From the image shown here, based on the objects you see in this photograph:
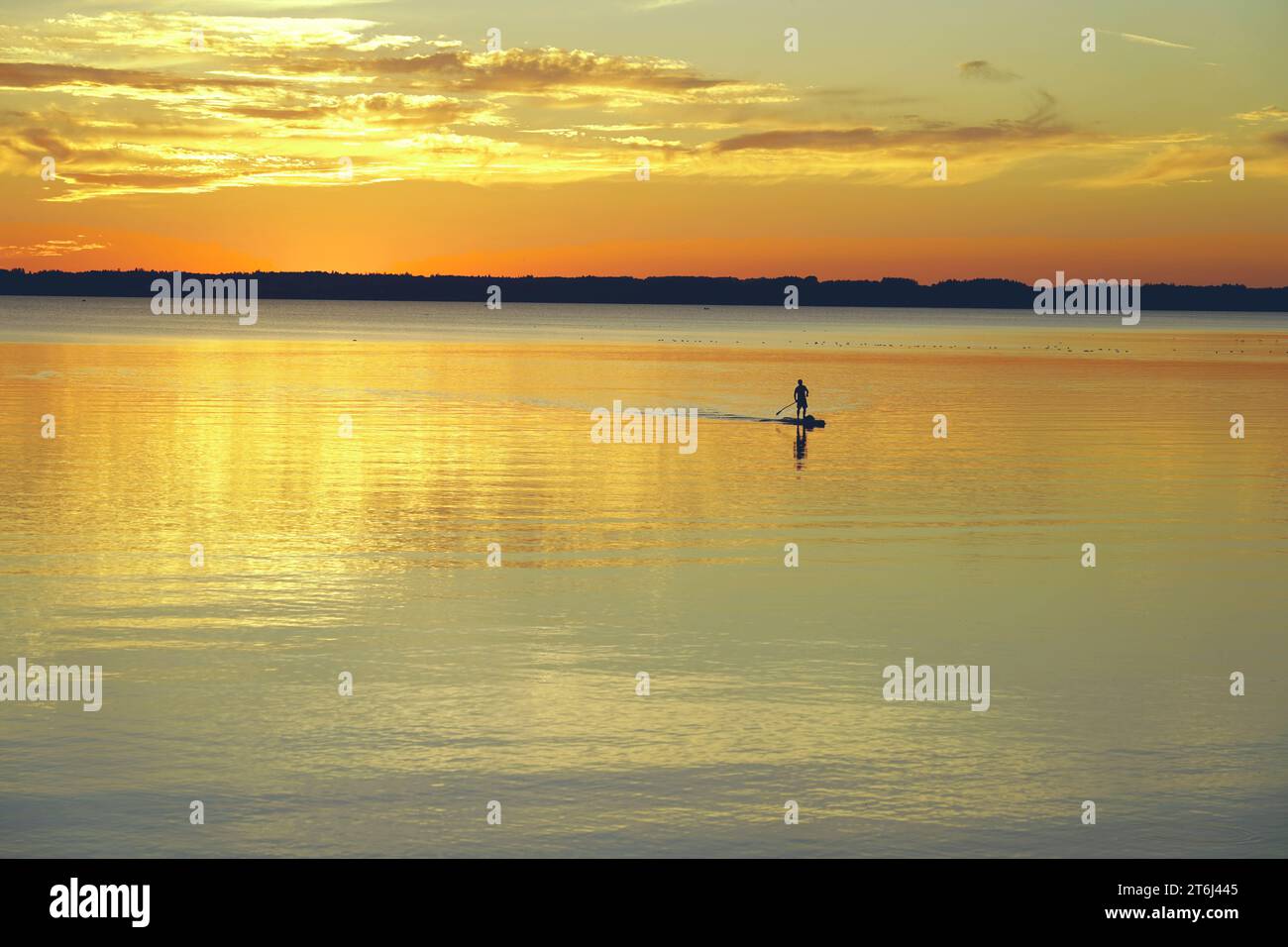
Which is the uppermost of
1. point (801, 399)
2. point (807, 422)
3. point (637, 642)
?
point (801, 399)

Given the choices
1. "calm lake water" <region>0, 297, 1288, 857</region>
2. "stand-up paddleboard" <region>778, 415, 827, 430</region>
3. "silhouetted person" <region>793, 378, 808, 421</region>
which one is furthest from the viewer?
"stand-up paddleboard" <region>778, 415, 827, 430</region>

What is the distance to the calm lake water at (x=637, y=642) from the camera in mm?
15648

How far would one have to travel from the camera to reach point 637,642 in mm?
22922

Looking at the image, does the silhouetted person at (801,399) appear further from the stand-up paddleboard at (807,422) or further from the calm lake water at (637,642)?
the calm lake water at (637,642)

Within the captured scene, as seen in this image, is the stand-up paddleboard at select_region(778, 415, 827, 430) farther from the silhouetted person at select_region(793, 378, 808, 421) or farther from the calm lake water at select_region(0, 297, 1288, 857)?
the calm lake water at select_region(0, 297, 1288, 857)

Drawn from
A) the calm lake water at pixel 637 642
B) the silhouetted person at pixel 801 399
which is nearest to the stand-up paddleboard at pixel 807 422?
the silhouetted person at pixel 801 399

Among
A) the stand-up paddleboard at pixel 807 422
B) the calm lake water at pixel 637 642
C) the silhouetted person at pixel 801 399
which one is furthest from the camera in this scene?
the stand-up paddleboard at pixel 807 422

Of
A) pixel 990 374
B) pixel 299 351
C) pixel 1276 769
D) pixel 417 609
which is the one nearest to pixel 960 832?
pixel 1276 769

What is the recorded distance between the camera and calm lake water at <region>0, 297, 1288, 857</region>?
15648 millimetres

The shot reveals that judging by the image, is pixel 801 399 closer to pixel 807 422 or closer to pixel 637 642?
pixel 807 422

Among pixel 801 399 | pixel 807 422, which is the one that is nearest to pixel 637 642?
pixel 801 399

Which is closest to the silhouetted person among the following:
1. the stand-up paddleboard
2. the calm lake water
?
the stand-up paddleboard

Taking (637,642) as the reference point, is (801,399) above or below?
above
